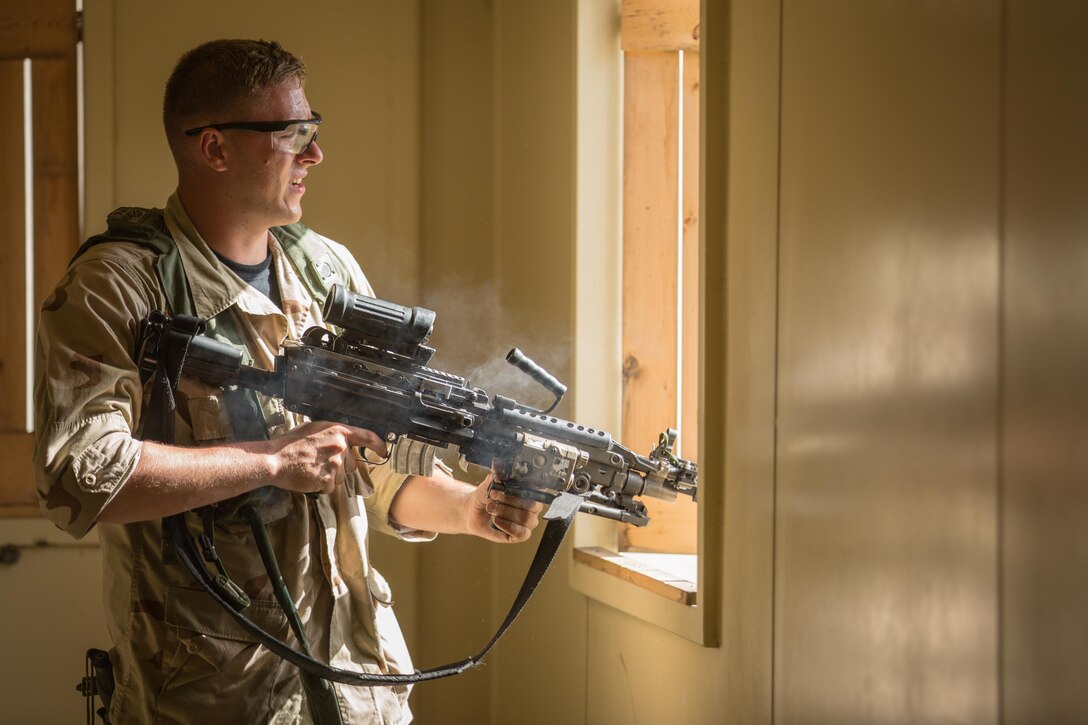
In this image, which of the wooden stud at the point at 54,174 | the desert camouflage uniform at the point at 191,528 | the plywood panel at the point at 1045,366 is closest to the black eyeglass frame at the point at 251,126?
the desert camouflage uniform at the point at 191,528

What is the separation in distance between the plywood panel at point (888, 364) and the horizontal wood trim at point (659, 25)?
0.76 metres

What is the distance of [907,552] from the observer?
134cm

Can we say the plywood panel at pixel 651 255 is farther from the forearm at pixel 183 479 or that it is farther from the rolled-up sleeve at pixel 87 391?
the rolled-up sleeve at pixel 87 391

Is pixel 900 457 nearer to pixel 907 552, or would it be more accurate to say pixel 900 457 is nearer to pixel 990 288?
pixel 907 552

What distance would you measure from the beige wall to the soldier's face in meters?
0.73

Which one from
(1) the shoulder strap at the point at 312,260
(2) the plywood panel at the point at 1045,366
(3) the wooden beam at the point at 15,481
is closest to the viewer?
(2) the plywood panel at the point at 1045,366

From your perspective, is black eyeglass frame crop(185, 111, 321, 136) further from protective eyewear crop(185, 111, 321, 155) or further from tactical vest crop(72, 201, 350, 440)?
tactical vest crop(72, 201, 350, 440)

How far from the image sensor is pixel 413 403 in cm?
172

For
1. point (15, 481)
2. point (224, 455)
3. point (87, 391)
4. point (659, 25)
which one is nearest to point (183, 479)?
point (224, 455)

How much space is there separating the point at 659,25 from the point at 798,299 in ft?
3.38

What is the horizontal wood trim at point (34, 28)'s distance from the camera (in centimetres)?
289

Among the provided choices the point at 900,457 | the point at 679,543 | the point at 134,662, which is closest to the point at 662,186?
the point at 679,543

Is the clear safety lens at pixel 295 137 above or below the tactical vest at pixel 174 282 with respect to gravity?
above

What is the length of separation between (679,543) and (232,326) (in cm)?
120
